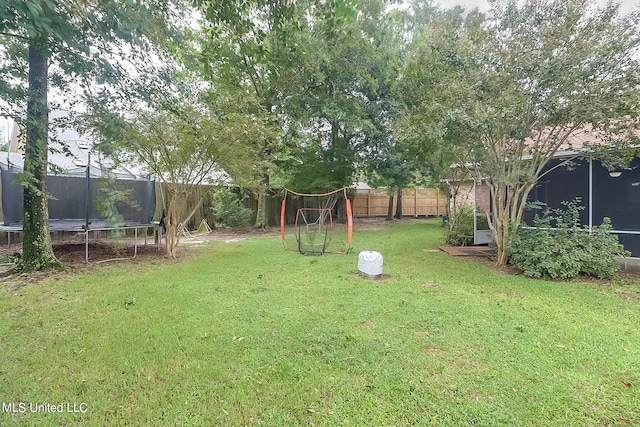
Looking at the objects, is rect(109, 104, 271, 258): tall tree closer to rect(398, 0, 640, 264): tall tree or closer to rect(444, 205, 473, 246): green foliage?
rect(398, 0, 640, 264): tall tree

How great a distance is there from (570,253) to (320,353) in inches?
179

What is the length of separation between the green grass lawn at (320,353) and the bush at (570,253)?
34 cm

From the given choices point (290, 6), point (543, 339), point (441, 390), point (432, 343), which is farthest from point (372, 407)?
point (290, 6)

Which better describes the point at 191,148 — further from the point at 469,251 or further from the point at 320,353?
the point at 469,251

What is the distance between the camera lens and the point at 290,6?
2.43 meters

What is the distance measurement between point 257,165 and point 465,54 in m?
4.70

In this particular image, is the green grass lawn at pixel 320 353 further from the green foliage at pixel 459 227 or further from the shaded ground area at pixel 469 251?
the green foliage at pixel 459 227

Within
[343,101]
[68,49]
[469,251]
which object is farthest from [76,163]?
[469,251]

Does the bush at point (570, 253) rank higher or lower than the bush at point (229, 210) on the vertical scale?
lower

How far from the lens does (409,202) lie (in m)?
20.3

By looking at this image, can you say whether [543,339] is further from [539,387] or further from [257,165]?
[257,165]

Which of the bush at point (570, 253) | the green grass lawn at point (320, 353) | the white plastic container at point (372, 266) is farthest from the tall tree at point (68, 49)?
the bush at point (570, 253)

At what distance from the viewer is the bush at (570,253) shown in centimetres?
481

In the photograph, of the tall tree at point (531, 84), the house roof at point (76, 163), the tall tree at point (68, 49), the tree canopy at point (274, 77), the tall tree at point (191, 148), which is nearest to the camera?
the tall tree at point (68, 49)
